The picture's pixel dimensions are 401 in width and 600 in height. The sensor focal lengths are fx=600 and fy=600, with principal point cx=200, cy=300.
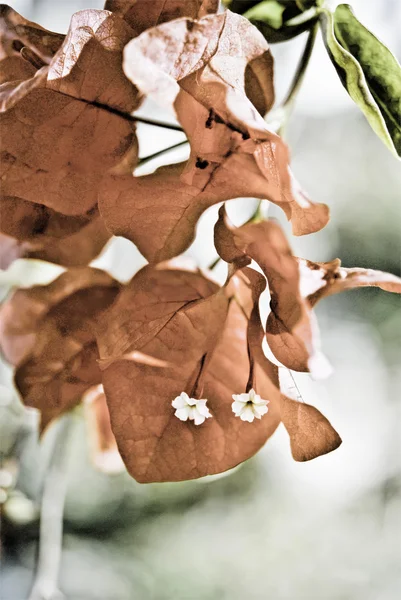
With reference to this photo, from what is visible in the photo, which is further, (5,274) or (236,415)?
(5,274)

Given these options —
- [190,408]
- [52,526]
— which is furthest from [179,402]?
[52,526]

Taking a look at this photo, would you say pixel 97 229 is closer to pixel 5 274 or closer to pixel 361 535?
pixel 5 274

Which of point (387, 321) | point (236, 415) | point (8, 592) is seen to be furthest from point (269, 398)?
point (8, 592)

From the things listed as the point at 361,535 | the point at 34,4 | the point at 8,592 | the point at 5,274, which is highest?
the point at 34,4

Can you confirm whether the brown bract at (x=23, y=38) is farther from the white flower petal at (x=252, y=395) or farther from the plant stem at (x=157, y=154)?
the white flower petal at (x=252, y=395)

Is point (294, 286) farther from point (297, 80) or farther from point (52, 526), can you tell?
point (52, 526)

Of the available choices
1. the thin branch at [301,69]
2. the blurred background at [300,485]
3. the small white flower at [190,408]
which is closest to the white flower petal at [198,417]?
the small white flower at [190,408]
